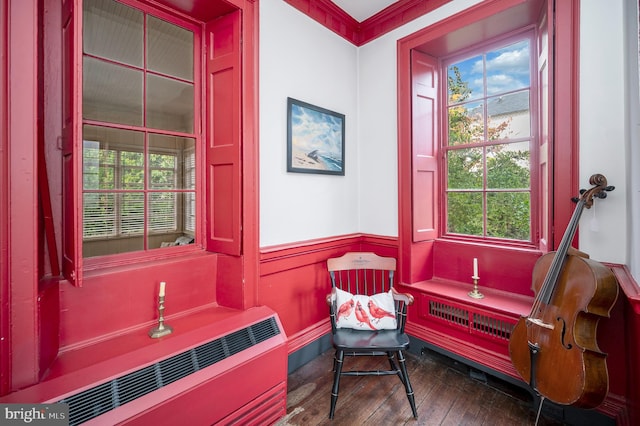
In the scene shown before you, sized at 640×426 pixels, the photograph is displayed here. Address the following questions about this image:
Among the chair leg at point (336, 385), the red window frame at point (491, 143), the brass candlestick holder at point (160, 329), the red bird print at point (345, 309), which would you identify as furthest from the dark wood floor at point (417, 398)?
the red window frame at point (491, 143)

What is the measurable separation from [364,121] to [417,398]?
2525mm

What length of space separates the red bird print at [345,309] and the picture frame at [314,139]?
1.17 metres

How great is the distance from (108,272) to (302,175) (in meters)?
1.55

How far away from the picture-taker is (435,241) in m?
2.82

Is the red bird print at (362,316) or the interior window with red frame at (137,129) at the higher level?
the interior window with red frame at (137,129)

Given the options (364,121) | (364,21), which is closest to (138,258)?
(364,121)

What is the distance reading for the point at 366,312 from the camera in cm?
221

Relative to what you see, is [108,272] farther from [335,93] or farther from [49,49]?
[335,93]

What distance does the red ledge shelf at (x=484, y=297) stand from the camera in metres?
2.14

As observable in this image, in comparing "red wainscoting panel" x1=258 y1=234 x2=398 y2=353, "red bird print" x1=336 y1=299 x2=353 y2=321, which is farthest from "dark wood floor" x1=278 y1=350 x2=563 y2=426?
"red bird print" x1=336 y1=299 x2=353 y2=321

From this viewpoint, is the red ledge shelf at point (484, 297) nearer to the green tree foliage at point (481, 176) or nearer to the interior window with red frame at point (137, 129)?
the green tree foliage at point (481, 176)

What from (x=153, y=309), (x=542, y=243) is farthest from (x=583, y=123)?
(x=153, y=309)

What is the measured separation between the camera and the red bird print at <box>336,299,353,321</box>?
2.21 metres

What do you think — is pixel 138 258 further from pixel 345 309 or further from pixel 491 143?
pixel 491 143
